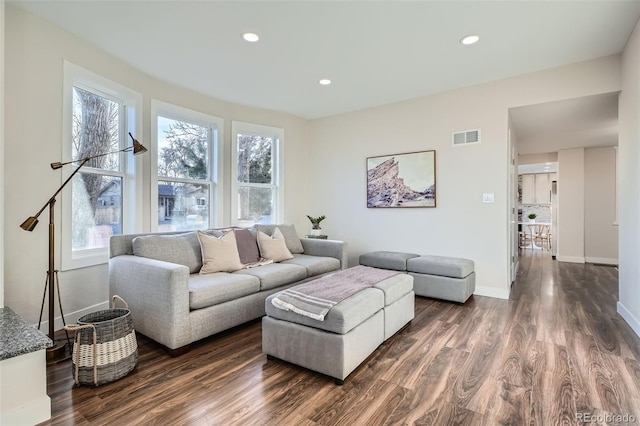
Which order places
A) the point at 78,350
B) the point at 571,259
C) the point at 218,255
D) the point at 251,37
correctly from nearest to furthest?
the point at 78,350 → the point at 251,37 → the point at 218,255 → the point at 571,259

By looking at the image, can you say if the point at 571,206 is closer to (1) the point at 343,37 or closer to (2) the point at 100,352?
(1) the point at 343,37

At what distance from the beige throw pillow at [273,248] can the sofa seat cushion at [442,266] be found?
159 centimetres

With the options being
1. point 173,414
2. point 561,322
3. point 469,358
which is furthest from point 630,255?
point 173,414

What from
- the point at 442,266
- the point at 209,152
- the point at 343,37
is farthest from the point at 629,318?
the point at 209,152

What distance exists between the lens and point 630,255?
9.36 ft

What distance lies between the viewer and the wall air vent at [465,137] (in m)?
3.97

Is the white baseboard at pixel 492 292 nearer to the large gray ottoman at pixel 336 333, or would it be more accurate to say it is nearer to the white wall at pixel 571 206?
the large gray ottoman at pixel 336 333

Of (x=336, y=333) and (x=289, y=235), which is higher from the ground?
(x=289, y=235)

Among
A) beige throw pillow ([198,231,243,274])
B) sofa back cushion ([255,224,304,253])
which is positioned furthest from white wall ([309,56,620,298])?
beige throw pillow ([198,231,243,274])

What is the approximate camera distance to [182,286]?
7.57 feet

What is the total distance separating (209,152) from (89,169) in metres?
1.55

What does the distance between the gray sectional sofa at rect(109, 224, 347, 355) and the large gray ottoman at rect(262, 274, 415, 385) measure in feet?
1.82

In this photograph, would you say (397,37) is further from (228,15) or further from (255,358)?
(255,358)

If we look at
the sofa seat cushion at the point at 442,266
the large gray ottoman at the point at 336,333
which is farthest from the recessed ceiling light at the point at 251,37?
the sofa seat cushion at the point at 442,266
